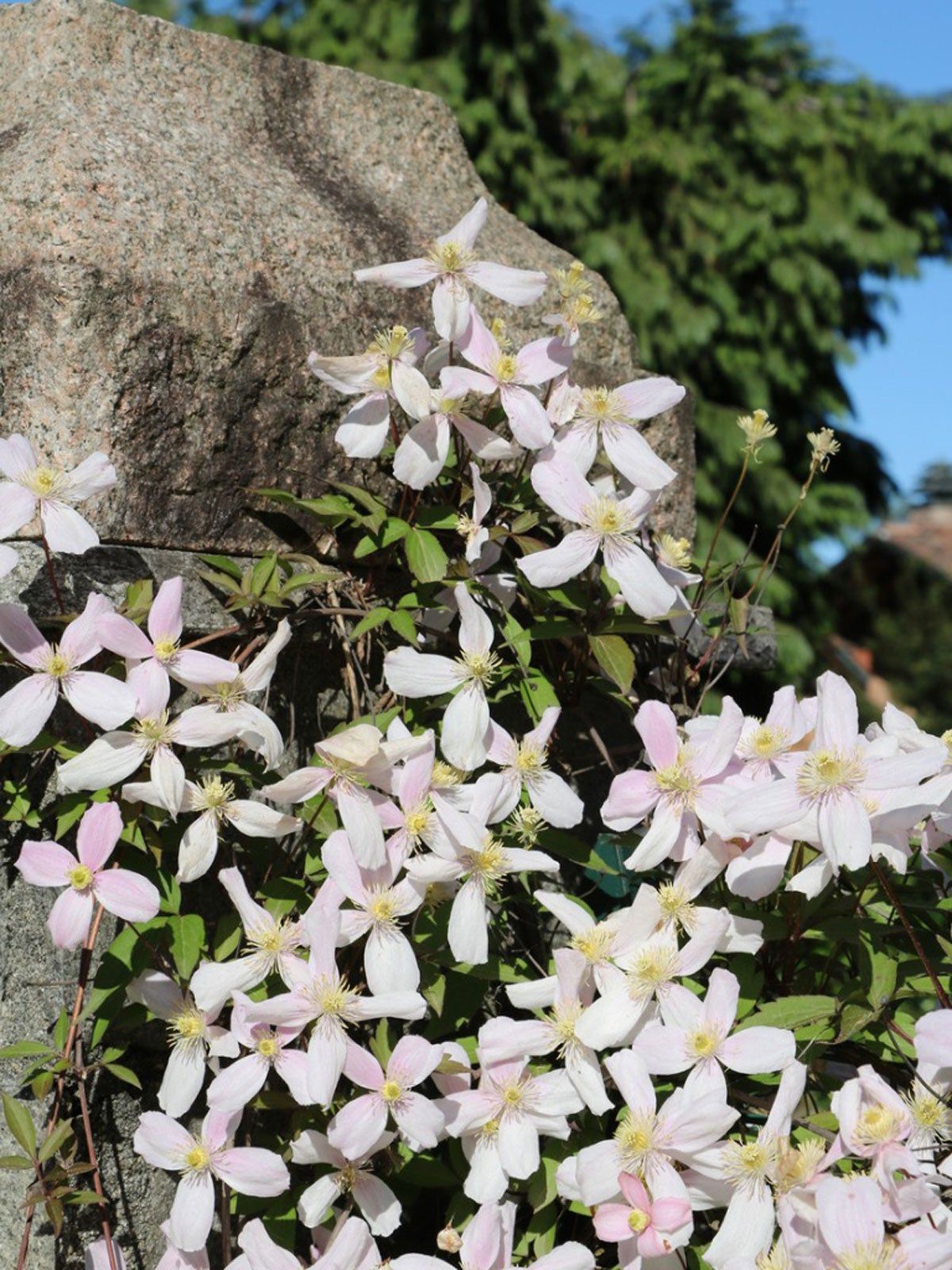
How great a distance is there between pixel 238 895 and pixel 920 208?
7565 mm

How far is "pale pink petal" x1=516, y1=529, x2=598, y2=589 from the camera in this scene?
1373 millimetres

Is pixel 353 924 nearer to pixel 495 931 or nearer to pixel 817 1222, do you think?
pixel 495 931

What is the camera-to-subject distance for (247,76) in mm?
1778

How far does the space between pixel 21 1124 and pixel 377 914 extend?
0.40m

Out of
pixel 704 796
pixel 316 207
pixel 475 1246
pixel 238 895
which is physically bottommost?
pixel 475 1246

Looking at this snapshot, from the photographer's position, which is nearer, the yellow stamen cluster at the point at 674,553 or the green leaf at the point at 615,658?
the green leaf at the point at 615,658

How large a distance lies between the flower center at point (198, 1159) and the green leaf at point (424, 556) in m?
0.64

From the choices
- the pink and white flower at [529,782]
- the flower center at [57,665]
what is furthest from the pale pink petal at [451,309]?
the flower center at [57,665]

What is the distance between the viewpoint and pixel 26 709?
1248 mm

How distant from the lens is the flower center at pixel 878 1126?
1172 mm

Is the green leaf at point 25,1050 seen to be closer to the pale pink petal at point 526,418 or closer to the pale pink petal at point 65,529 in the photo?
the pale pink petal at point 65,529

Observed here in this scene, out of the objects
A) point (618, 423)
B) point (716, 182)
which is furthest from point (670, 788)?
point (716, 182)

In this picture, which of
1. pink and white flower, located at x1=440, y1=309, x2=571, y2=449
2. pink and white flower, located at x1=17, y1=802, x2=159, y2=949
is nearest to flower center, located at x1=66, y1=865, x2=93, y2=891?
pink and white flower, located at x1=17, y1=802, x2=159, y2=949

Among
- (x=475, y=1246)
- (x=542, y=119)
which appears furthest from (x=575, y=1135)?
(x=542, y=119)
